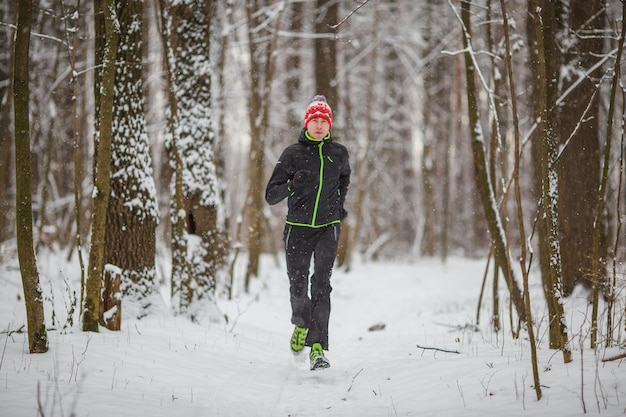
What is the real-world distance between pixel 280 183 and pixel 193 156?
6.59 feet

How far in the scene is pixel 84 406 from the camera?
8.18 feet

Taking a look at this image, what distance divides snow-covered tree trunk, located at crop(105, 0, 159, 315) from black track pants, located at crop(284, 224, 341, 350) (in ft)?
5.54

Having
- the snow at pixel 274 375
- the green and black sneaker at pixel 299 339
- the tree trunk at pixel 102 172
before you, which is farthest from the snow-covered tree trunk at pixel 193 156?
the green and black sneaker at pixel 299 339

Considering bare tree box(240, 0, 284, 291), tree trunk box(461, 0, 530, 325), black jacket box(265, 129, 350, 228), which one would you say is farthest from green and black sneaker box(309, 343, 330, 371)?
bare tree box(240, 0, 284, 291)

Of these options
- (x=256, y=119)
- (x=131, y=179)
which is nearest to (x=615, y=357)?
(x=131, y=179)

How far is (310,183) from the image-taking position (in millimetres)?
3818

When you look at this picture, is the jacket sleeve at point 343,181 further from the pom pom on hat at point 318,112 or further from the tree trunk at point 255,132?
the tree trunk at point 255,132

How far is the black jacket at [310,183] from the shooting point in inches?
151

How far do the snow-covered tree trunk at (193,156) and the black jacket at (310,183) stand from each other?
187 cm

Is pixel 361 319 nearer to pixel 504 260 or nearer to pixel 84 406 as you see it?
pixel 504 260

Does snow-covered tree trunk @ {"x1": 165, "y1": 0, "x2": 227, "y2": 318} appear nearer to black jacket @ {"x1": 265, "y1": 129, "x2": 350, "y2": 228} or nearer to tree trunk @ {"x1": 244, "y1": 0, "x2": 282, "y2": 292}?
black jacket @ {"x1": 265, "y1": 129, "x2": 350, "y2": 228}

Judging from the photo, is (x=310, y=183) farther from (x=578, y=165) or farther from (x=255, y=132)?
(x=255, y=132)

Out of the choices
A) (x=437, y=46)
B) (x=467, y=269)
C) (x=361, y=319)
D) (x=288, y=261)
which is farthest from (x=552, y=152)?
(x=437, y=46)

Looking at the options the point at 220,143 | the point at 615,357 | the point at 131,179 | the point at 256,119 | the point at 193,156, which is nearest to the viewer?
the point at 615,357
